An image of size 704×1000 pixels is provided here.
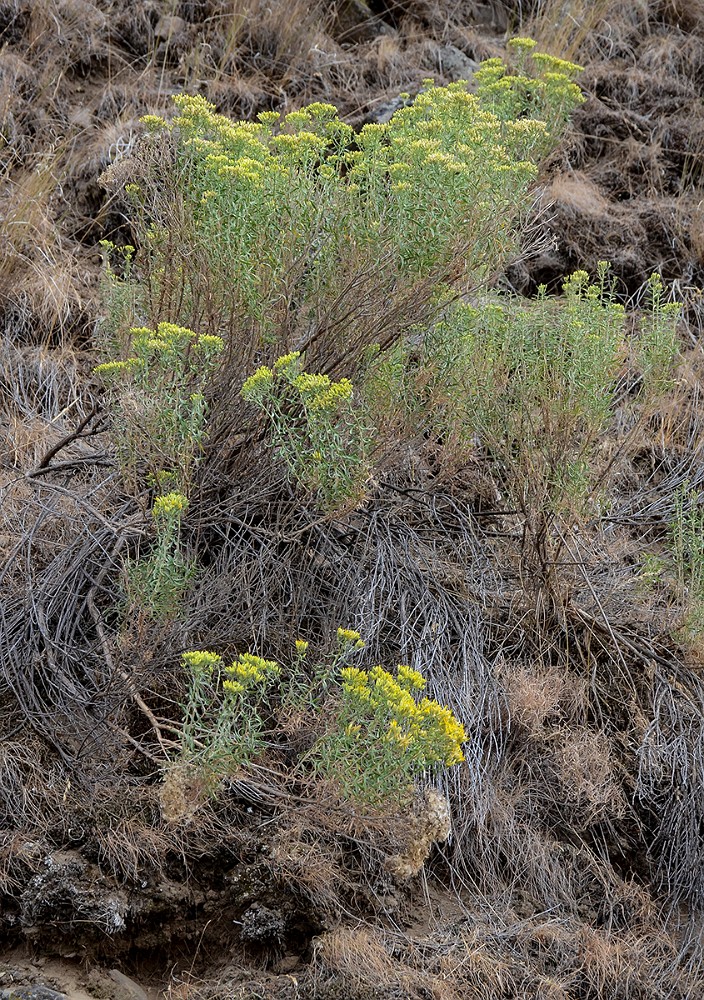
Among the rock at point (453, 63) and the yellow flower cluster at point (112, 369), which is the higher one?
the rock at point (453, 63)

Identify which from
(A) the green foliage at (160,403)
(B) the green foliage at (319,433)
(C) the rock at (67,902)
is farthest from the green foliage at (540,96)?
(C) the rock at (67,902)

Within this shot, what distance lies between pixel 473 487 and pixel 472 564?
40cm

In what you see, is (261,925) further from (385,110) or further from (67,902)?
(385,110)

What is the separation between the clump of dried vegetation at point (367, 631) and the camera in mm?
2906

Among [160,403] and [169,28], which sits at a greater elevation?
[169,28]

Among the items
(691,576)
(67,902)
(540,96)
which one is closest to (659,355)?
(691,576)

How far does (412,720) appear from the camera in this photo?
7.71 ft

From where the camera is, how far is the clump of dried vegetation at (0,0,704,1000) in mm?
2906

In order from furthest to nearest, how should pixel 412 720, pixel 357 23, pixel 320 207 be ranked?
pixel 357 23 → pixel 320 207 → pixel 412 720

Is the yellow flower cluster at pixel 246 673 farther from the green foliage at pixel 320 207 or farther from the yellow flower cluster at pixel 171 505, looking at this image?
the green foliage at pixel 320 207

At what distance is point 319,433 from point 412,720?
0.87 meters

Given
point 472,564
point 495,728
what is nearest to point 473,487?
point 472,564

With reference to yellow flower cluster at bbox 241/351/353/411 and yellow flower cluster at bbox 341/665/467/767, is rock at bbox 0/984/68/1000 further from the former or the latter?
yellow flower cluster at bbox 241/351/353/411

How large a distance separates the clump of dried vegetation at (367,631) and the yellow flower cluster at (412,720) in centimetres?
33
